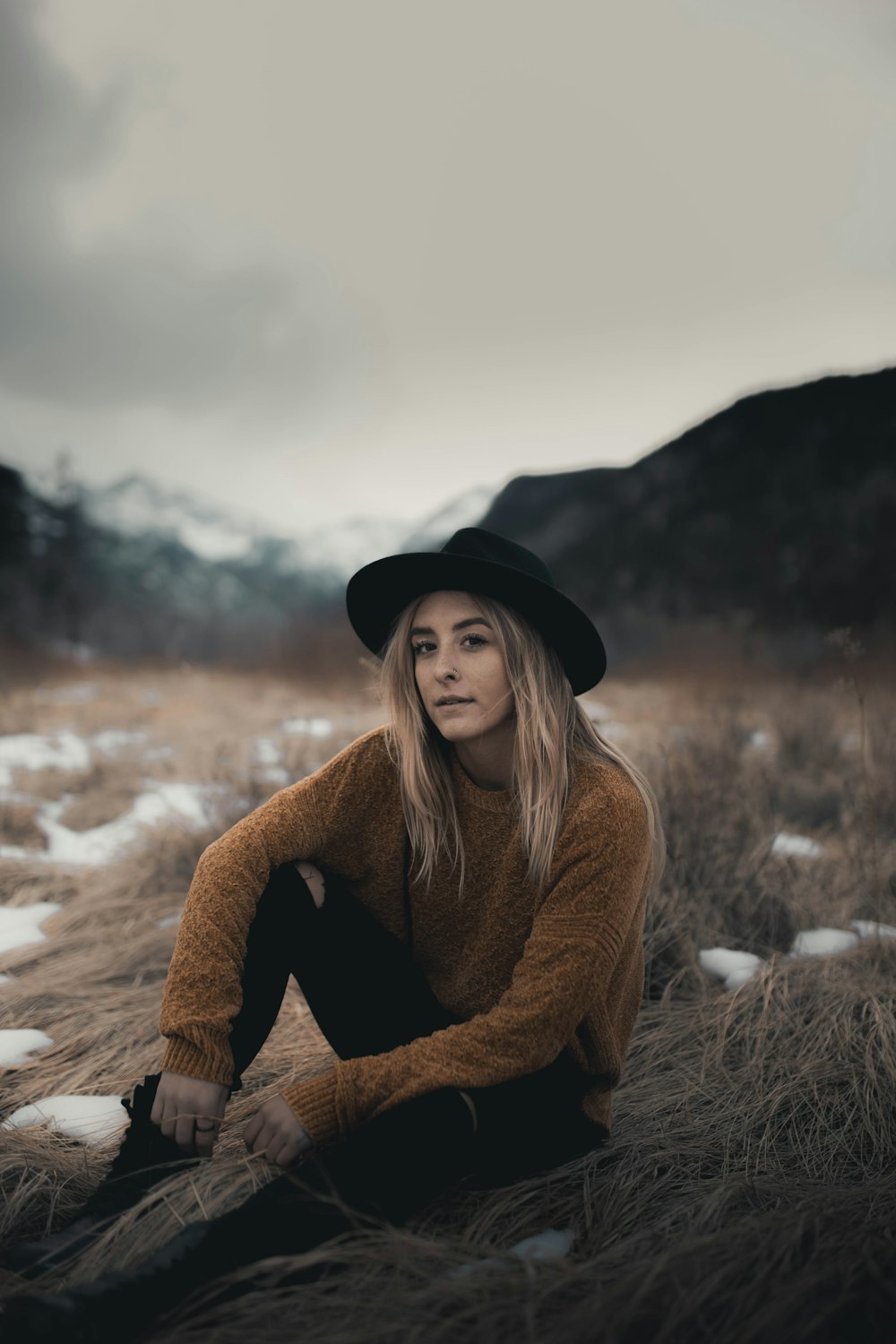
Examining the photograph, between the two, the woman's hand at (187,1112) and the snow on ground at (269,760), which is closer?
the woman's hand at (187,1112)

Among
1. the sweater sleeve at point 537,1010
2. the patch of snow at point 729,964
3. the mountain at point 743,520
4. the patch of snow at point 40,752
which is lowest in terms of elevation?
the patch of snow at point 729,964

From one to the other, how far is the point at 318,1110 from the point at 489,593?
41.5 inches

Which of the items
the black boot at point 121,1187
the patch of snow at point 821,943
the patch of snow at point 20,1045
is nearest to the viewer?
the black boot at point 121,1187

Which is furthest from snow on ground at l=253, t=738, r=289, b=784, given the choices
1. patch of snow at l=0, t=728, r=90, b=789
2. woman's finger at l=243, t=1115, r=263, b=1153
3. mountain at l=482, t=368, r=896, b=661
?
mountain at l=482, t=368, r=896, b=661

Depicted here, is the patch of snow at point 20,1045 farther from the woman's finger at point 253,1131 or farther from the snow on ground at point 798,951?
the snow on ground at point 798,951

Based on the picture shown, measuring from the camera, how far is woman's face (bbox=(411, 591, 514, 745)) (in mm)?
1765

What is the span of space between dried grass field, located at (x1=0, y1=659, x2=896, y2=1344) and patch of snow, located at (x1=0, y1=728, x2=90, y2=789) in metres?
0.76

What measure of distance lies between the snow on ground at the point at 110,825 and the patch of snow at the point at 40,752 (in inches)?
31.5

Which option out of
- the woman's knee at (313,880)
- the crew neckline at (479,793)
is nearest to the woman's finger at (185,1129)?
the woman's knee at (313,880)

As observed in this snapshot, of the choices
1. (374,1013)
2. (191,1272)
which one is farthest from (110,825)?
(191,1272)

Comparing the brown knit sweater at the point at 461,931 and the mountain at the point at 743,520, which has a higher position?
the mountain at the point at 743,520

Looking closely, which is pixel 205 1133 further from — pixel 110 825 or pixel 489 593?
pixel 110 825

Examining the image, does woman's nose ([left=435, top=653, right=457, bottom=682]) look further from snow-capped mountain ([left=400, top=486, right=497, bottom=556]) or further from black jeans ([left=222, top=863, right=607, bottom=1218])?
snow-capped mountain ([left=400, top=486, right=497, bottom=556])

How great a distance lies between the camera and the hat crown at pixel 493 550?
1.72 meters
